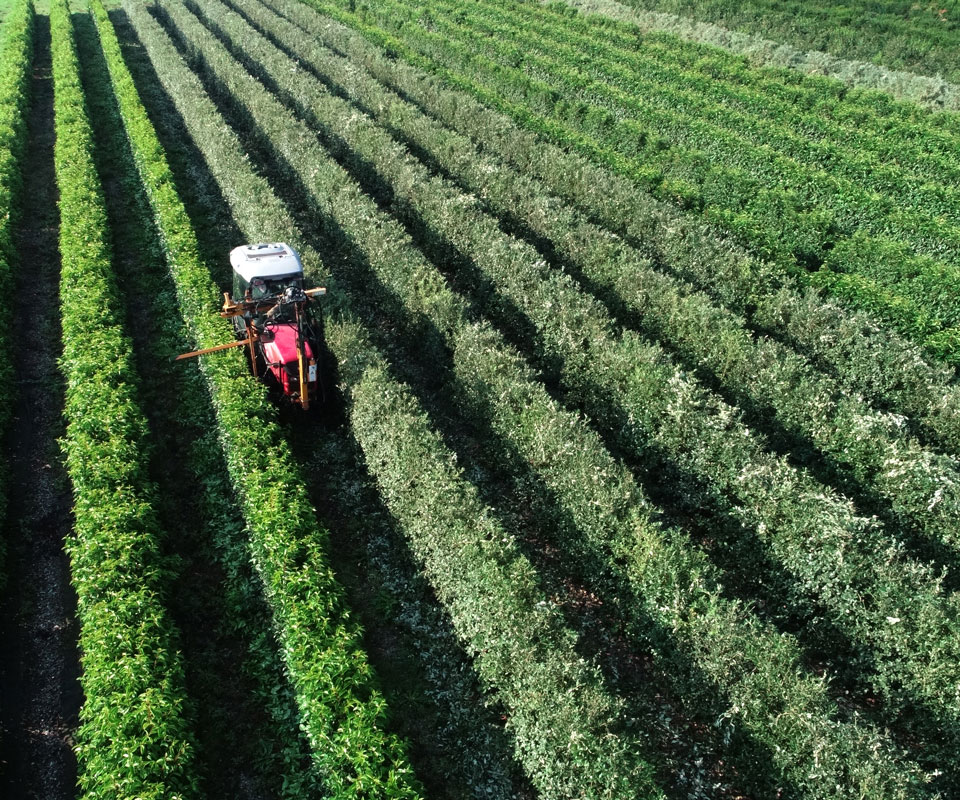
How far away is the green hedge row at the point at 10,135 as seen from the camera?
1409 cm

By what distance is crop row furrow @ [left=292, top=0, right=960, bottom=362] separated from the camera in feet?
55.7

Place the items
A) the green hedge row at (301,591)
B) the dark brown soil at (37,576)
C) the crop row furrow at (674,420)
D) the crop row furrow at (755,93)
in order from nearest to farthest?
1. the green hedge row at (301,591)
2. the dark brown soil at (37,576)
3. the crop row furrow at (674,420)
4. the crop row furrow at (755,93)

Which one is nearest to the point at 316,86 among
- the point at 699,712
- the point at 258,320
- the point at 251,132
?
the point at 251,132

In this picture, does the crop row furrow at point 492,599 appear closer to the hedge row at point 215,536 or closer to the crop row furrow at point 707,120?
the hedge row at point 215,536

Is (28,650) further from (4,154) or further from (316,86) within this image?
(316,86)

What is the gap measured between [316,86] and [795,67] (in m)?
27.5

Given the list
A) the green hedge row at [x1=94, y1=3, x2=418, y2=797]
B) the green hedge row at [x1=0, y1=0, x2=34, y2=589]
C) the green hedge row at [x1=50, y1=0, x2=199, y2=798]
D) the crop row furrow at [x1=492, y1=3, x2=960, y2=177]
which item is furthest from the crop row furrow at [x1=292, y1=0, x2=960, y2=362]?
the green hedge row at [x1=0, y1=0, x2=34, y2=589]

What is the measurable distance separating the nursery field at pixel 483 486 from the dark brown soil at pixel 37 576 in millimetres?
57

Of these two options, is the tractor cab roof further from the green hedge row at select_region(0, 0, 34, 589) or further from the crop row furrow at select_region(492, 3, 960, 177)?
the crop row furrow at select_region(492, 3, 960, 177)

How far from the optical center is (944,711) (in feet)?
29.0

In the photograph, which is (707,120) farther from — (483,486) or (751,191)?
(483,486)

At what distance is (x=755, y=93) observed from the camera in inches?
Result: 1336

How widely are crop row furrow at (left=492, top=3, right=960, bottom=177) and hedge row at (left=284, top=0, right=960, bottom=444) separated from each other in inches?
483

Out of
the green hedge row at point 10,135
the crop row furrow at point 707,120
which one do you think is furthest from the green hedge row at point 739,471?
the crop row furrow at point 707,120
